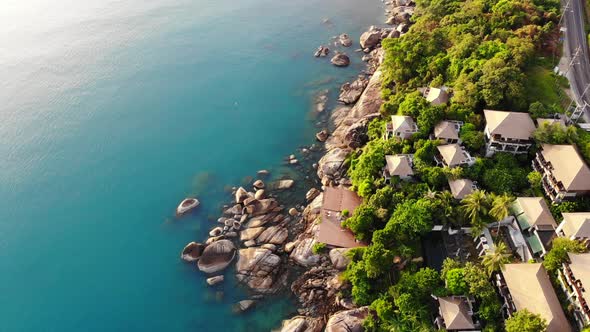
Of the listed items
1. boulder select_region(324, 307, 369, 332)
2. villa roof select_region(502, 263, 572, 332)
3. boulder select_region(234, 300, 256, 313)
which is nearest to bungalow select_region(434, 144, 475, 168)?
villa roof select_region(502, 263, 572, 332)

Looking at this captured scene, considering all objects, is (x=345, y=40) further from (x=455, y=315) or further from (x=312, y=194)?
(x=455, y=315)

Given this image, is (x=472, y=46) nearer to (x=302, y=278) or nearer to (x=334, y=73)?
(x=334, y=73)

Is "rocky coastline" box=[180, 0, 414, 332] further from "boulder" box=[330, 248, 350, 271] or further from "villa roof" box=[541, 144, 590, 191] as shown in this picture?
"villa roof" box=[541, 144, 590, 191]

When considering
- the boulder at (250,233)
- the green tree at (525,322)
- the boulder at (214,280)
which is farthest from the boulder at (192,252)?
the green tree at (525,322)

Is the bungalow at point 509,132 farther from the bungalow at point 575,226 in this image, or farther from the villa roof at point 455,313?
the villa roof at point 455,313

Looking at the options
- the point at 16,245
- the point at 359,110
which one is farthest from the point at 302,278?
the point at 16,245
